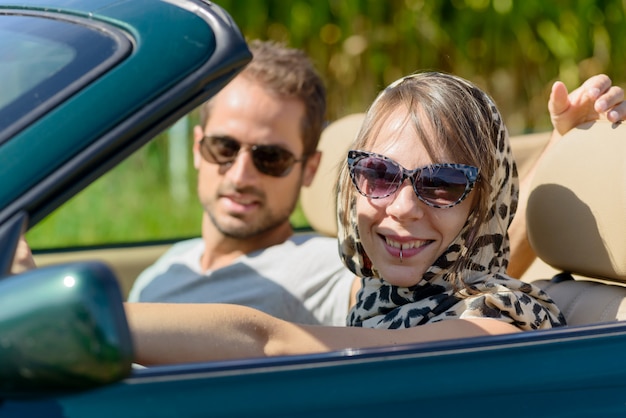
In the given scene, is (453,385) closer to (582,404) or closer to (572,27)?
(582,404)

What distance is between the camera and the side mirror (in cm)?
110

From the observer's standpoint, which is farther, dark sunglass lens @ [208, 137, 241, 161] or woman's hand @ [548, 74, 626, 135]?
dark sunglass lens @ [208, 137, 241, 161]

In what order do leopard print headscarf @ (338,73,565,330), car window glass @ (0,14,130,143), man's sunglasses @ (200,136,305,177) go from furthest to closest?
man's sunglasses @ (200,136,305,177) → leopard print headscarf @ (338,73,565,330) → car window glass @ (0,14,130,143)

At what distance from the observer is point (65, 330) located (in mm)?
1107

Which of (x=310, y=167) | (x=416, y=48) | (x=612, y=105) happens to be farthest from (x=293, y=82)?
(x=416, y=48)

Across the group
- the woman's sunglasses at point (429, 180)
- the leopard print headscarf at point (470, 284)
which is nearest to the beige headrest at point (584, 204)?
the leopard print headscarf at point (470, 284)

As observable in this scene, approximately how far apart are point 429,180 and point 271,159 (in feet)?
2.97

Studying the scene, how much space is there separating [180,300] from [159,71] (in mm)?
1306

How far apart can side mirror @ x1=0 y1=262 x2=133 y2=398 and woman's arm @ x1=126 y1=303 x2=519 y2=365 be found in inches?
9.4

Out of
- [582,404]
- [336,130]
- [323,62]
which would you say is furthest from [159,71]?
[323,62]

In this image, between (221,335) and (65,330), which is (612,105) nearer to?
(221,335)

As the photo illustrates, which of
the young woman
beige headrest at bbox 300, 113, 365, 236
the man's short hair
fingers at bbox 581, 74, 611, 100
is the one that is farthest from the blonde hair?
beige headrest at bbox 300, 113, 365, 236

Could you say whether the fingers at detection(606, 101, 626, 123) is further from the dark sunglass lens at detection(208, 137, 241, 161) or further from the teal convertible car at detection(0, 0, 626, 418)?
the dark sunglass lens at detection(208, 137, 241, 161)

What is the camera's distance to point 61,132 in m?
1.31
